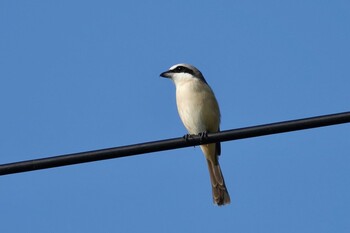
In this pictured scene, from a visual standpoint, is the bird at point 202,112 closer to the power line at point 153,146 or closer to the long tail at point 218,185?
the long tail at point 218,185

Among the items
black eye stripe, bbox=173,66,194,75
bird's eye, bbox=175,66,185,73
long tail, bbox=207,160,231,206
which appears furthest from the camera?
bird's eye, bbox=175,66,185,73

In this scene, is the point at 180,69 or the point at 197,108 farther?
the point at 180,69

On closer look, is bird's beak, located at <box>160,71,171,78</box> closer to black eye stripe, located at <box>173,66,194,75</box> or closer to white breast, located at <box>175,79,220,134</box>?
black eye stripe, located at <box>173,66,194,75</box>

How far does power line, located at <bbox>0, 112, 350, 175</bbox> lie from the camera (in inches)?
232

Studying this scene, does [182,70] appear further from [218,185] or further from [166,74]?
[218,185]

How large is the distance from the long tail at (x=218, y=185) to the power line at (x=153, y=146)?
14.2ft

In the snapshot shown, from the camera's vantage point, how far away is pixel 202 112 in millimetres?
10195

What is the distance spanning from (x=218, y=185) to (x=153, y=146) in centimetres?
460

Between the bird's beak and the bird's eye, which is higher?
the bird's eye

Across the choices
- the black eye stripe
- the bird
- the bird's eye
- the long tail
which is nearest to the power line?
the bird

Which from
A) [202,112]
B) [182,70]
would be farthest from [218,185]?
[182,70]

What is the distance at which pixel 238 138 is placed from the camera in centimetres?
618

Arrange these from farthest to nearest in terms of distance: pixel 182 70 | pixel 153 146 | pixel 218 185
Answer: pixel 182 70 < pixel 218 185 < pixel 153 146

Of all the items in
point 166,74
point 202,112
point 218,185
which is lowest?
point 218,185
